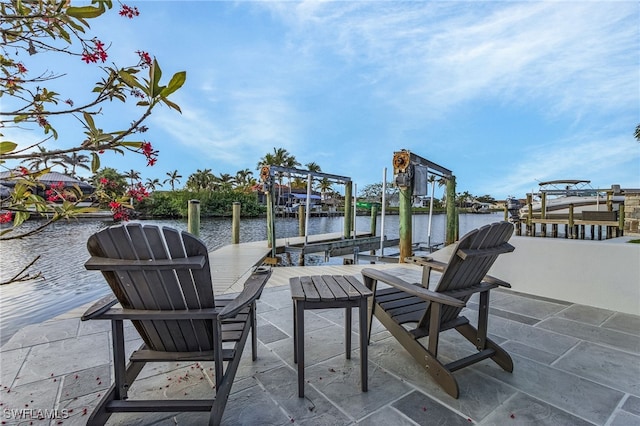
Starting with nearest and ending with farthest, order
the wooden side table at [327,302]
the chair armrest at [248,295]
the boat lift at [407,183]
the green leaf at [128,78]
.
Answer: the green leaf at [128,78], the chair armrest at [248,295], the wooden side table at [327,302], the boat lift at [407,183]

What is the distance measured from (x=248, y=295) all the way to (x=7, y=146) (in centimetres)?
104

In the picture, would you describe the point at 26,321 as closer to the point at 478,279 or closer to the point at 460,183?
the point at 478,279

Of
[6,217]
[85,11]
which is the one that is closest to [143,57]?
[85,11]

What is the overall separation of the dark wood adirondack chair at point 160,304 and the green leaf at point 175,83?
0.53m

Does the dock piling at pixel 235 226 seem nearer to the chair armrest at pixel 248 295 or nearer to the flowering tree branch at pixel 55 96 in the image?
the chair armrest at pixel 248 295

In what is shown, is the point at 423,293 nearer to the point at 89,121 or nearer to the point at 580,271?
the point at 89,121

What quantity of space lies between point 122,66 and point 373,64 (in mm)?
11273

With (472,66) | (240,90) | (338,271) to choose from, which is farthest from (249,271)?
(240,90)

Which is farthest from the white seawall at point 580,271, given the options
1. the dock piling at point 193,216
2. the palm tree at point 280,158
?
the palm tree at point 280,158

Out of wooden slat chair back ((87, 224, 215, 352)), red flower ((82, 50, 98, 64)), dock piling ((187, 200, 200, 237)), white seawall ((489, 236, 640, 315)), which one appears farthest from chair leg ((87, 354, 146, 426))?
dock piling ((187, 200, 200, 237))

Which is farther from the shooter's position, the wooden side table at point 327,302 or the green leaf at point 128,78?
the wooden side table at point 327,302

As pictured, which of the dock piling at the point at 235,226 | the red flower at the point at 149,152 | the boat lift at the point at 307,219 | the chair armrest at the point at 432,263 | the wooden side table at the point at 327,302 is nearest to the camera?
the red flower at the point at 149,152

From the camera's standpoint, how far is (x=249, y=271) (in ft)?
16.7

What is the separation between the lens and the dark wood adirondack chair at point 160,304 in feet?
4.06
